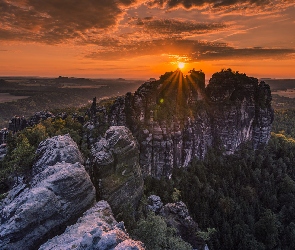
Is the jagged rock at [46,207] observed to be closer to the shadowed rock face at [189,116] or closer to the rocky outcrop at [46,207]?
the rocky outcrop at [46,207]

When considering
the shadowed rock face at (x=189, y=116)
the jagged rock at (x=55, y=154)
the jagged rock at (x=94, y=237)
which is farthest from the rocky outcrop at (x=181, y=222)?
the shadowed rock face at (x=189, y=116)

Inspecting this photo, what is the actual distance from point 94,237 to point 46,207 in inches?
242

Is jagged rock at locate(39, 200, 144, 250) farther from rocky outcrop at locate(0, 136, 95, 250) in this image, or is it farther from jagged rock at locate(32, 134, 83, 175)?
jagged rock at locate(32, 134, 83, 175)

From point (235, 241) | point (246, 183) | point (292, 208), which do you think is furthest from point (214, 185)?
point (292, 208)

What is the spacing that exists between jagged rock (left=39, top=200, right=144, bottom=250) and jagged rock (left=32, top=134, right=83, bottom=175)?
6.71 m

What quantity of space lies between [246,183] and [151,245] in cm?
7181

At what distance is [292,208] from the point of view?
7888 cm

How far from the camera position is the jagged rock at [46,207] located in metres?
16.6

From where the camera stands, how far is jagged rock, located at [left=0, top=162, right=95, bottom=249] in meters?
16.6

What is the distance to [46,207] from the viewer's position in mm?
17859

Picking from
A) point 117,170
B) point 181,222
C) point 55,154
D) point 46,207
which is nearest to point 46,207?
point 46,207

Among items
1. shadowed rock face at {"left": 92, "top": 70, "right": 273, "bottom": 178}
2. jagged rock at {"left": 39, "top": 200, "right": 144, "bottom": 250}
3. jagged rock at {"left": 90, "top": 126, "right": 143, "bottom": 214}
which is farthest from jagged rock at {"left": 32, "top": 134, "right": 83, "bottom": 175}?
shadowed rock face at {"left": 92, "top": 70, "right": 273, "bottom": 178}

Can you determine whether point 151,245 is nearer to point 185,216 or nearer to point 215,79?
point 185,216

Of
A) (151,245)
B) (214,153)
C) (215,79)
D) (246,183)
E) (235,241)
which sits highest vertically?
(215,79)
